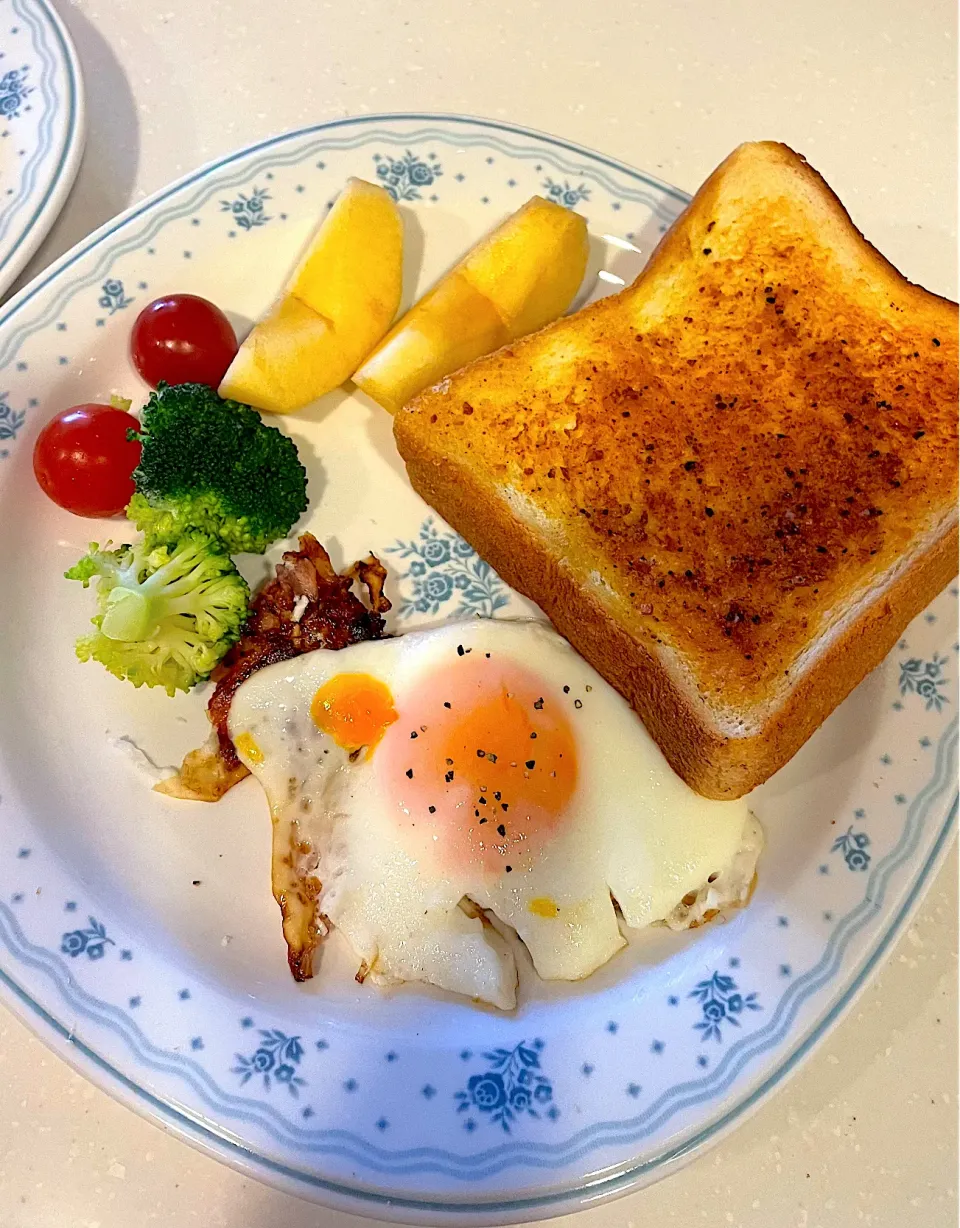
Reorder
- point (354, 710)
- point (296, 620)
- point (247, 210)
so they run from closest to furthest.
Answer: point (354, 710) < point (296, 620) < point (247, 210)

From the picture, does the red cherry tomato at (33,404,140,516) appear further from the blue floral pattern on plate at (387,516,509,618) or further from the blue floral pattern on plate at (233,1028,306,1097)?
the blue floral pattern on plate at (233,1028,306,1097)

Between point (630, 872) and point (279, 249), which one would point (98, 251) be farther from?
point (630, 872)

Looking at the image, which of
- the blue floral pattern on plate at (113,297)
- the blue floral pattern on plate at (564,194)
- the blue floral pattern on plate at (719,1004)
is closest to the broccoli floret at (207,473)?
the blue floral pattern on plate at (113,297)

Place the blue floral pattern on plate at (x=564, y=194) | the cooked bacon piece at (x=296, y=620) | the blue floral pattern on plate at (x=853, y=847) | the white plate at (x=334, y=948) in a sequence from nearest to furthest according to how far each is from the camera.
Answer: the white plate at (x=334, y=948) → the blue floral pattern on plate at (x=853, y=847) → the cooked bacon piece at (x=296, y=620) → the blue floral pattern on plate at (x=564, y=194)

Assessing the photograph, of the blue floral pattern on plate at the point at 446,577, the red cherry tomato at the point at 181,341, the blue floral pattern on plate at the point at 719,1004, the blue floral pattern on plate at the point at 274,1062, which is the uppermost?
the red cherry tomato at the point at 181,341

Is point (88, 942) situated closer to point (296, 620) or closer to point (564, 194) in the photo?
point (296, 620)

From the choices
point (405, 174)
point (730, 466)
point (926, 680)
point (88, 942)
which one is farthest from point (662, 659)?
point (405, 174)

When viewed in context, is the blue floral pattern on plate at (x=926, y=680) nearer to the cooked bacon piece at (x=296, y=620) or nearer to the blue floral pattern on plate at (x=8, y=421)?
the cooked bacon piece at (x=296, y=620)
